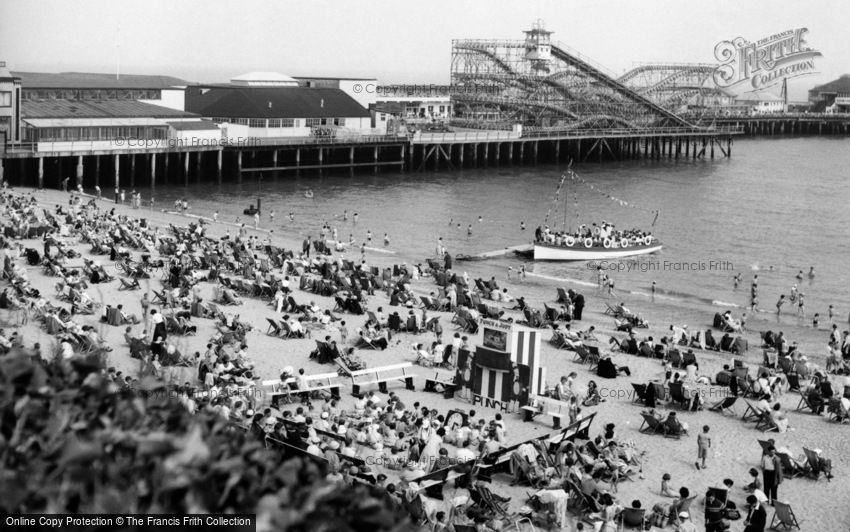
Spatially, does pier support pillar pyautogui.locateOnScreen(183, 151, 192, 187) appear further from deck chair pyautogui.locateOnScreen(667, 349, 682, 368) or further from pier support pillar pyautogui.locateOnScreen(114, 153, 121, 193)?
deck chair pyautogui.locateOnScreen(667, 349, 682, 368)

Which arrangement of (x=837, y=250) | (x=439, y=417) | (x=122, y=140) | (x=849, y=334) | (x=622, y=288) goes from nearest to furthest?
(x=439, y=417) → (x=849, y=334) → (x=622, y=288) → (x=837, y=250) → (x=122, y=140)

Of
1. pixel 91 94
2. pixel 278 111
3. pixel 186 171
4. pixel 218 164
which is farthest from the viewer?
pixel 278 111

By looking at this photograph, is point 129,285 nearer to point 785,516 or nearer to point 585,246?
point 785,516

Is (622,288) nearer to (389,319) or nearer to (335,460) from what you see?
(389,319)

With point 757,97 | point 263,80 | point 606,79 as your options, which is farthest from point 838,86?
point 263,80

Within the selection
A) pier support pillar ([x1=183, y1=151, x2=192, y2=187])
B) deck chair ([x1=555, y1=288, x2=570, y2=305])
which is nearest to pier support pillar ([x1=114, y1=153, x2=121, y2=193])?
pier support pillar ([x1=183, y1=151, x2=192, y2=187])

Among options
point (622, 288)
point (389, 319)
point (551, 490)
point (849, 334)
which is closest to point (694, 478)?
point (551, 490)

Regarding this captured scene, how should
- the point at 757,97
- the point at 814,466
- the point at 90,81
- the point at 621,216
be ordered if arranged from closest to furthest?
the point at 814,466 → the point at 621,216 → the point at 90,81 → the point at 757,97

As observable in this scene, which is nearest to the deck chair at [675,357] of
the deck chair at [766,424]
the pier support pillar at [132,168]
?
the deck chair at [766,424]
